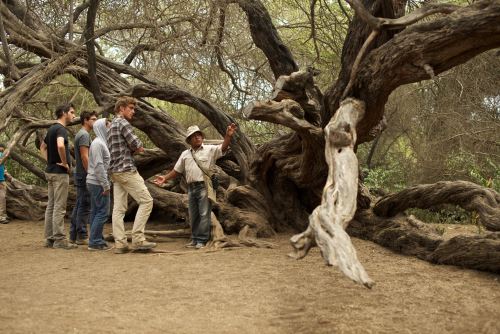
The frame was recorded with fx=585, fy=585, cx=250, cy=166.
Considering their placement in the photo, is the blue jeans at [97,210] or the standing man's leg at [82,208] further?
the standing man's leg at [82,208]

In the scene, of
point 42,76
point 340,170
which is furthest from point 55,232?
point 340,170

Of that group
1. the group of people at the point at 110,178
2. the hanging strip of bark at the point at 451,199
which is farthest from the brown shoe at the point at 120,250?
the hanging strip of bark at the point at 451,199

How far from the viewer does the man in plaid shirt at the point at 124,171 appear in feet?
24.3

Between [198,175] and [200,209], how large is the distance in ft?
1.60

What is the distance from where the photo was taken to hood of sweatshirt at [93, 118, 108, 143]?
7.72 m

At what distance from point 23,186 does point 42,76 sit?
13.1 ft

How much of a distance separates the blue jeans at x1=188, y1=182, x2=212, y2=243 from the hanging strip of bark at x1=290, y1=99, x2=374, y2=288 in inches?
111

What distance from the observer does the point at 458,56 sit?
19.1ft

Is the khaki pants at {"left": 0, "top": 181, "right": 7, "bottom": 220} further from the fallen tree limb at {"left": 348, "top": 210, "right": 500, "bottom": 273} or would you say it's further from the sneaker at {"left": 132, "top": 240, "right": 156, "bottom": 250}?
the fallen tree limb at {"left": 348, "top": 210, "right": 500, "bottom": 273}

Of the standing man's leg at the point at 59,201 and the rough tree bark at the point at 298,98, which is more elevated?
the rough tree bark at the point at 298,98

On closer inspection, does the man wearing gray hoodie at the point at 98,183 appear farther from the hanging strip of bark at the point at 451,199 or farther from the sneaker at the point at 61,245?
the hanging strip of bark at the point at 451,199

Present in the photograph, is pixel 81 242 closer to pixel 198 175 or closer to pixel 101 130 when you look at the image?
pixel 101 130

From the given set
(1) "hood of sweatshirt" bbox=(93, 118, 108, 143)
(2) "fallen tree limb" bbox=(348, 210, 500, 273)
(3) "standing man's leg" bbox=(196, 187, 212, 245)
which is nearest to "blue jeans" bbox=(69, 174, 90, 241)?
(1) "hood of sweatshirt" bbox=(93, 118, 108, 143)

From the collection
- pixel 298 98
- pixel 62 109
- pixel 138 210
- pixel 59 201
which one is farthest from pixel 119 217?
pixel 298 98
